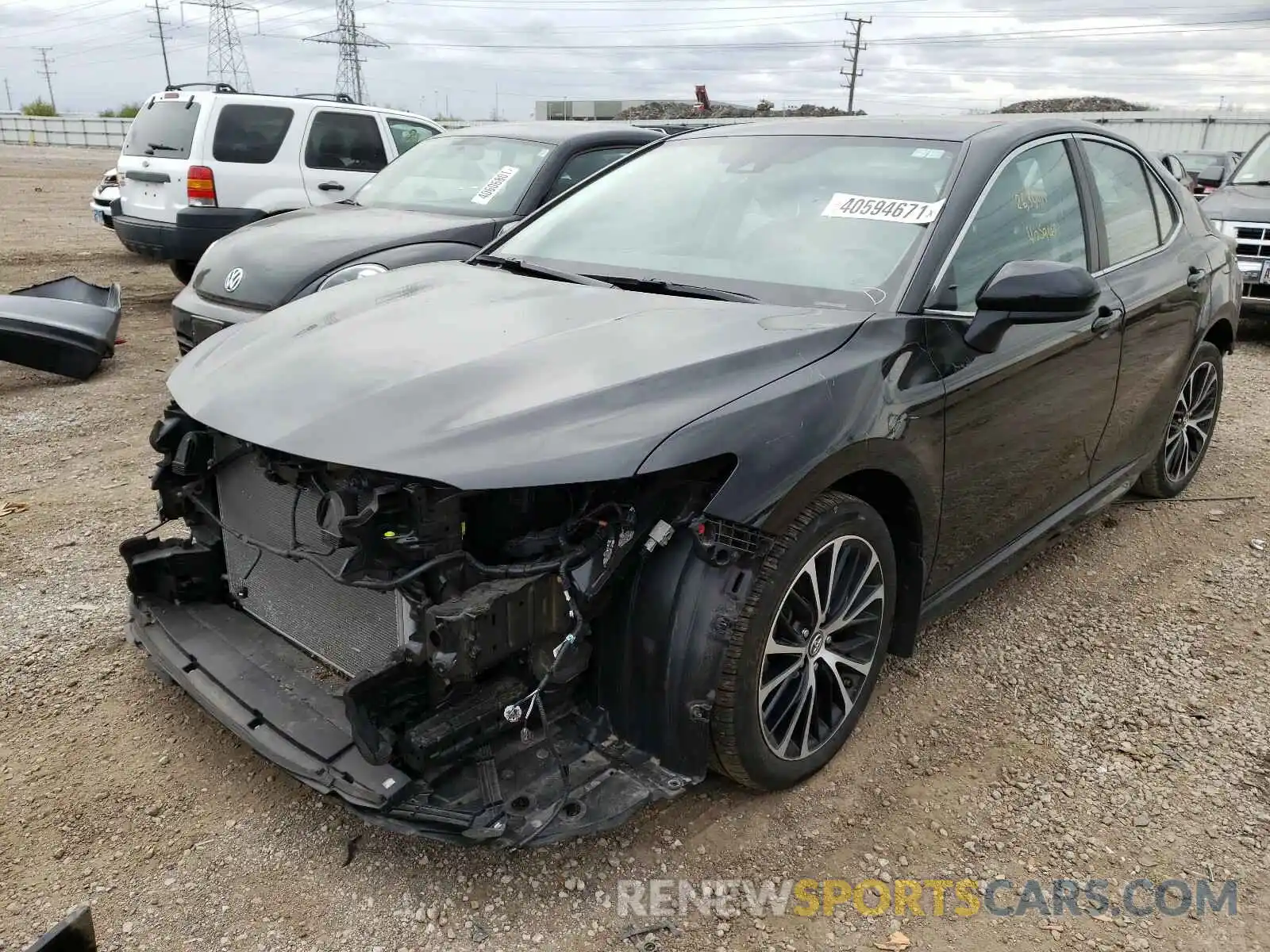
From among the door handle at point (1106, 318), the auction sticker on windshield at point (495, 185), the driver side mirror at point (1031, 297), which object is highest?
the driver side mirror at point (1031, 297)

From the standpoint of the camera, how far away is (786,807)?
2631 mm

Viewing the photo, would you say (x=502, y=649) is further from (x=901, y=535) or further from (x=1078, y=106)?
(x=1078, y=106)

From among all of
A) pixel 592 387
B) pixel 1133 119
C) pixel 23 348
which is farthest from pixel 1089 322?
pixel 1133 119

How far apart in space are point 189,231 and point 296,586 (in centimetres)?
728

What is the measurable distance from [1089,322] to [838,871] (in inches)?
81.6

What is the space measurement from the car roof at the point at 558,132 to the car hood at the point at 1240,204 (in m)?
5.22

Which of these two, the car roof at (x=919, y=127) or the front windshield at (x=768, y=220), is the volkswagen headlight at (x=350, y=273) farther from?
the car roof at (x=919, y=127)

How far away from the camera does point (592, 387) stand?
2.21 meters

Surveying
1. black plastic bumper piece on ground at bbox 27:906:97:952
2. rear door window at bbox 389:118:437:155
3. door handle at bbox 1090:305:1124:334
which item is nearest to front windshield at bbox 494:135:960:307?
door handle at bbox 1090:305:1124:334

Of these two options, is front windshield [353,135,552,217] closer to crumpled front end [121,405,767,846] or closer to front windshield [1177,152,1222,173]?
crumpled front end [121,405,767,846]

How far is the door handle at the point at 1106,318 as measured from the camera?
339 centimetres

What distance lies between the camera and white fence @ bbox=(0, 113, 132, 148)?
145ft

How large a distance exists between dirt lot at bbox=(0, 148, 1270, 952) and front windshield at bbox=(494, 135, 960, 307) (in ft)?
4.60

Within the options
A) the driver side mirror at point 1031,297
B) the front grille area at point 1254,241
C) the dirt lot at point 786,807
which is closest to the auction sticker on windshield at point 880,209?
the driver side mirror at point 1031,297
